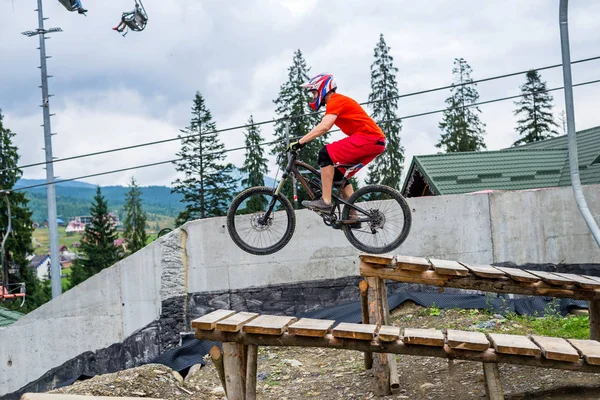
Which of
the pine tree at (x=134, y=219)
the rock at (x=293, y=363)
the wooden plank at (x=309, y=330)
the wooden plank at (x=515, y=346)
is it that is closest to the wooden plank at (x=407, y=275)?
the wooden plank at (x=515, y=346)

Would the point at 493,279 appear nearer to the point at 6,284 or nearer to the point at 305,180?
the point at 305,180

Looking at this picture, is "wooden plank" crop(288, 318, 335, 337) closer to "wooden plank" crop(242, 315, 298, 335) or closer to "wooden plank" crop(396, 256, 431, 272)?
"wooden plank" crop(242, 315, 298, 335)

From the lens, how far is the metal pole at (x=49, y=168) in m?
21.9

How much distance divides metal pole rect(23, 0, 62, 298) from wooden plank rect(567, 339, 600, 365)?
1881 cm

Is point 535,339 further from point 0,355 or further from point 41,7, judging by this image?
point 41,7

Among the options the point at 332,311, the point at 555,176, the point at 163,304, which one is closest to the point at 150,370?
the point at 163,304

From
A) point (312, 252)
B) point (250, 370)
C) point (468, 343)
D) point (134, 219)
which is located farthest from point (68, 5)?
point (134, 219)

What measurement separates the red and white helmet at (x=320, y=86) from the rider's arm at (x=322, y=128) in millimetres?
161

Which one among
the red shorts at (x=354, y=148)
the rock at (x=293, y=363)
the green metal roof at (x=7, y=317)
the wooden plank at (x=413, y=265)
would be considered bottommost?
the green metal roof at (x=7, y=317)

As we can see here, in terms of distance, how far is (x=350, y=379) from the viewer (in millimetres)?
7707

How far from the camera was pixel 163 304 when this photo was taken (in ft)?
35.0

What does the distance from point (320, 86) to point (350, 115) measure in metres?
0.40

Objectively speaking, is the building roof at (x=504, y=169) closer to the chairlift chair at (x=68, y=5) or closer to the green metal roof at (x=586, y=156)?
the green metal roof at (x=586, y=156)

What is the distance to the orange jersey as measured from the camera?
6.70m
